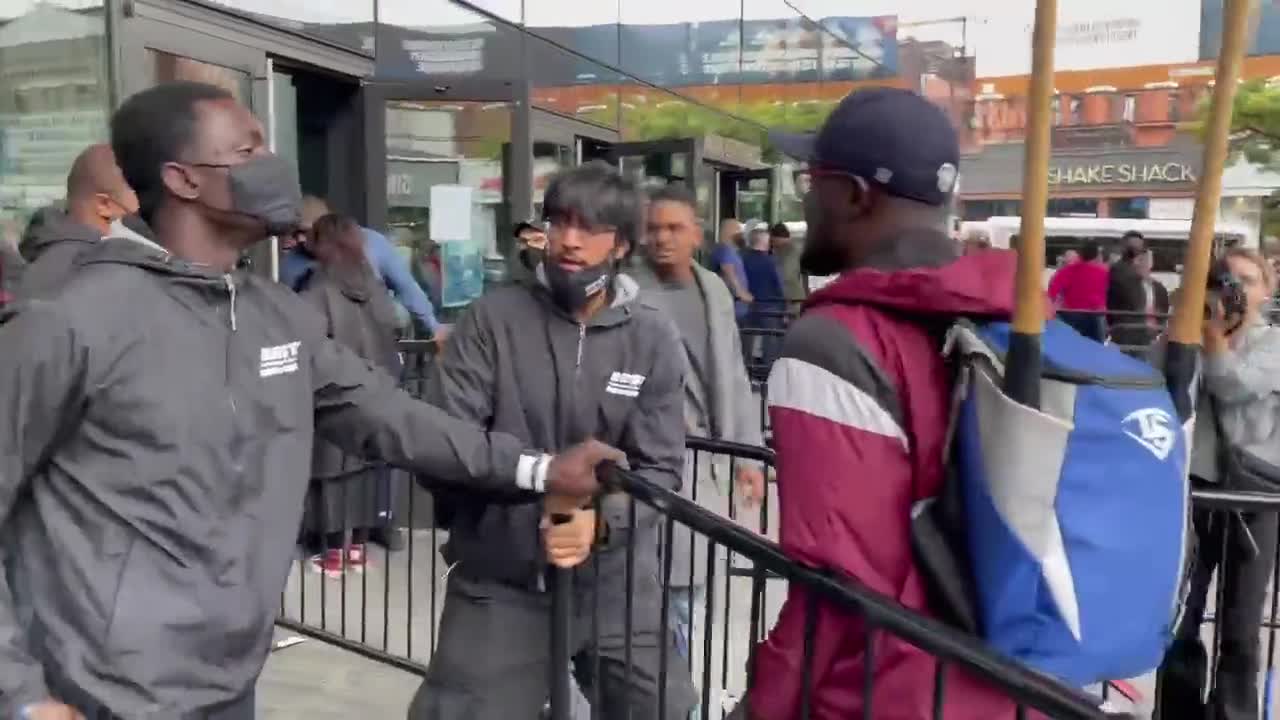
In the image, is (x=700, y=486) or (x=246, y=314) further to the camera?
(x=700, y=486)

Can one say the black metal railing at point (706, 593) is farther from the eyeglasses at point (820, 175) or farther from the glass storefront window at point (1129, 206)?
the glass storefront window at point (1129, 206)

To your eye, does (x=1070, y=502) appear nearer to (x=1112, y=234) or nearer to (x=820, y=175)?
(x=820, y=175)

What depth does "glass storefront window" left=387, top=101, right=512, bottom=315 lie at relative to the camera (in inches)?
368

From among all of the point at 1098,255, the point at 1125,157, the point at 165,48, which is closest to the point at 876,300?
the point at 165,48

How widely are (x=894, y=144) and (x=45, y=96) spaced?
18.9 feet

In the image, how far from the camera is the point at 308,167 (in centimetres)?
937

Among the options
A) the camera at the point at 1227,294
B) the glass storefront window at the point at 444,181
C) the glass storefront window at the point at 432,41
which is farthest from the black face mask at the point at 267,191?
the glass storefront window at the point at 444,181

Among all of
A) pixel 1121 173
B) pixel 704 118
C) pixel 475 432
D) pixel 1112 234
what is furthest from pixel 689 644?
pixel 1121 173

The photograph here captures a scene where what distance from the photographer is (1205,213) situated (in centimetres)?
193

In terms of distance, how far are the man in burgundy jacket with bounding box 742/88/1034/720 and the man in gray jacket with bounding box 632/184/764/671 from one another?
7.81 feet

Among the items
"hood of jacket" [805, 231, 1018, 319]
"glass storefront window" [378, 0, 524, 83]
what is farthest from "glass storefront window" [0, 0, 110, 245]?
"hood of jacket" [805, 231, 1018, 319]

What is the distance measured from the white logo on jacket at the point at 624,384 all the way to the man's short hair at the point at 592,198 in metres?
0.39

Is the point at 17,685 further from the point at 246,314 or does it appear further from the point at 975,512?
the point at 975,512

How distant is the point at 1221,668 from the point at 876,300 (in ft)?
10.7
